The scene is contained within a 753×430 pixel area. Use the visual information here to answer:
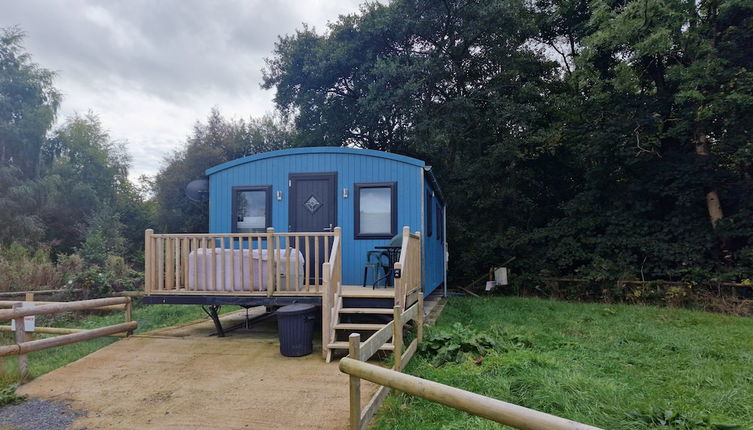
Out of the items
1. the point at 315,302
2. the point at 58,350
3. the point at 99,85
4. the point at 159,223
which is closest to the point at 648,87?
the point at 315,302

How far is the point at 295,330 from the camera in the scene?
514 cm

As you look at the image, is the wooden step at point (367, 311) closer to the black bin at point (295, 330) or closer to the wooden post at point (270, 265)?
the black bin at point (295, 330)

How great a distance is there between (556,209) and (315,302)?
34.2 ft

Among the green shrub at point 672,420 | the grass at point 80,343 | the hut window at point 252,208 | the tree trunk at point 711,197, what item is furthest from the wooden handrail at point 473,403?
the tree trunk at point 711,197

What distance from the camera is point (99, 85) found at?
46.8 ft

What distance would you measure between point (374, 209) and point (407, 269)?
1.70 meters

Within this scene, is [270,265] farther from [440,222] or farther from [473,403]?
[440,222]

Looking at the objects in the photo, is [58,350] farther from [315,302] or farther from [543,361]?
[543,361]

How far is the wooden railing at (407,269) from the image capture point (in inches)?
203

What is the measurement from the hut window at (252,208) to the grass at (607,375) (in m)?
3.81

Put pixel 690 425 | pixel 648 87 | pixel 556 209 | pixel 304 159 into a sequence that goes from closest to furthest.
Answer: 1. pixel 690 425
2. pixel 304 159
3. pixel 648 87
4. pixel 556 209

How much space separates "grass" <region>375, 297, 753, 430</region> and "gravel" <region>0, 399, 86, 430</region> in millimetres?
2440

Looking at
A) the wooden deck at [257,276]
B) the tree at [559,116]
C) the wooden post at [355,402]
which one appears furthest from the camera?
the tree at [559,116]

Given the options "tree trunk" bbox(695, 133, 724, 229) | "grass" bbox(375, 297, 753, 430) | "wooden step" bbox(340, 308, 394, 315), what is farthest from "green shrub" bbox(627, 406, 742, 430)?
"tree trunk" bbox(695, 133, 724, 229)
